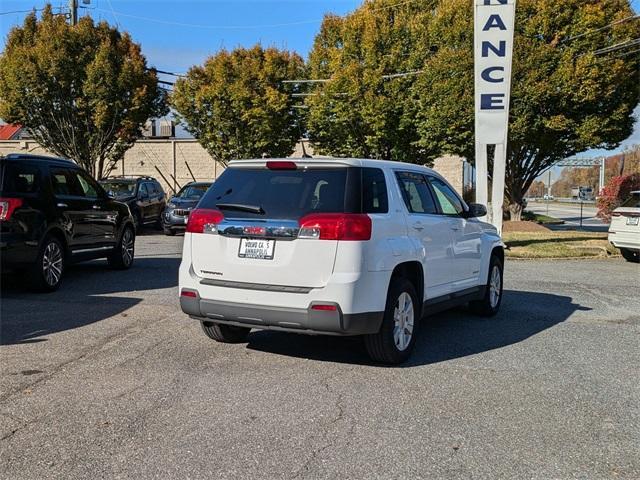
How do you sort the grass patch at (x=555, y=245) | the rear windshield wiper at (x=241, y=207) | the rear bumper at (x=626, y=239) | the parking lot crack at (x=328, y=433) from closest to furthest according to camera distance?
the parking lot crack at (x=328, y=433)
the rear windshield wiper at (x=241, y=207)
the rear bumper at (x=626, y=239)
the grass patch at (x=555, y=245)

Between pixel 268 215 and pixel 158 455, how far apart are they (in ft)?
7.42

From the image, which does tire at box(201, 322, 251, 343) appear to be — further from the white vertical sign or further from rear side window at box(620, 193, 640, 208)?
rear side window at box(620, 193, 640, 208)

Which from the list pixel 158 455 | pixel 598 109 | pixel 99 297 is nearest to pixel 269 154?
pixel 598 109

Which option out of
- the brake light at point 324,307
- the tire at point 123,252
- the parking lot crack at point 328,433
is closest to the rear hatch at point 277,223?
the brake light at point 324,307

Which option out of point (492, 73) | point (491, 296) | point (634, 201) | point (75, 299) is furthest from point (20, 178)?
point (634, 201)

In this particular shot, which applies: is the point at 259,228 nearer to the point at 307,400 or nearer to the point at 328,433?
the point at 307,400

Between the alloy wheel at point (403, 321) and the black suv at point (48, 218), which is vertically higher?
the black suv at point (48, 218)

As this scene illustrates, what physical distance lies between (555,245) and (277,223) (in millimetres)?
13816

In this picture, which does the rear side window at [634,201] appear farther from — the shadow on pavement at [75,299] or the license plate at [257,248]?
the license plate at [257,248]

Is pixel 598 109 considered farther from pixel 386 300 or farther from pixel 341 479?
pixel 341 479

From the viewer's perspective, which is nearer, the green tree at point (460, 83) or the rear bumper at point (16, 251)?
the rear bumper at point (16, 251)

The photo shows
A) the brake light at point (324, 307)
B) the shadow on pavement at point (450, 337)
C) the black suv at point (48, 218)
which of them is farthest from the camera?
the black suv at point (48, 218)

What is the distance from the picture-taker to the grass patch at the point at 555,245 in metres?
15.7

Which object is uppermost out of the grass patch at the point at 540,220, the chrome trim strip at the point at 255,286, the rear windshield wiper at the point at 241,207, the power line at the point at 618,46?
the power line at the point at 618,46
